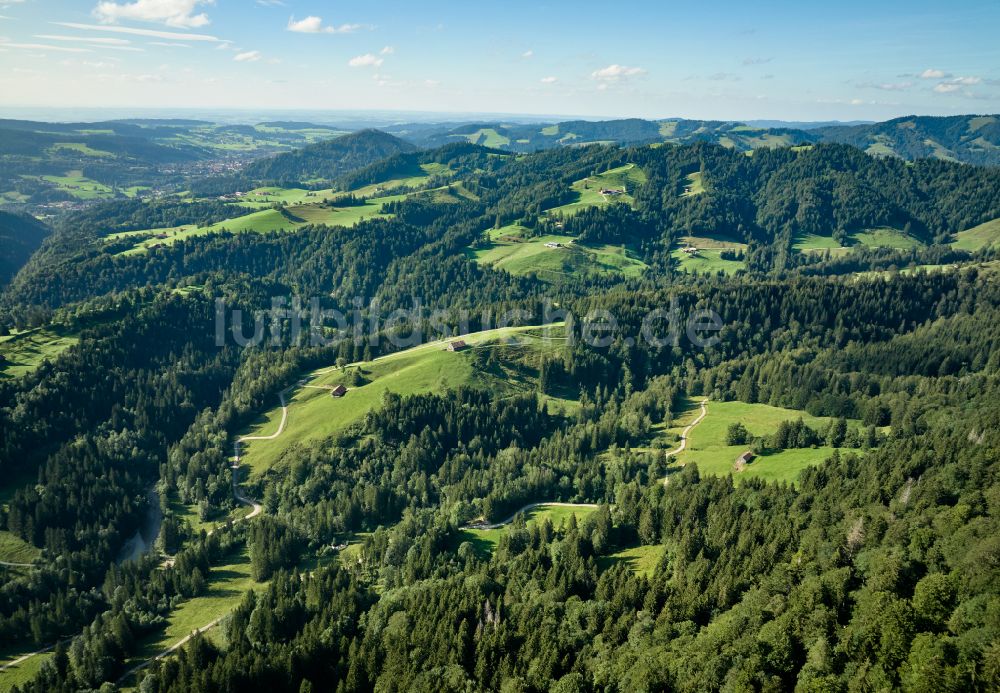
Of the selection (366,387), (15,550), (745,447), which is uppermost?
(366,387)

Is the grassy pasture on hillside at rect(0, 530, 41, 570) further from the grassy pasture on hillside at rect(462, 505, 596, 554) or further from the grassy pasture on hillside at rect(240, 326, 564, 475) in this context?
the grassy pasture on hillside at rect(462, 505, 596, 554)

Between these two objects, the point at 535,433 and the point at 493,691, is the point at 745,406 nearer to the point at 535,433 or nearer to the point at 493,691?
the point at 535,433

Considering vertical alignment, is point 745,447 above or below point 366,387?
below

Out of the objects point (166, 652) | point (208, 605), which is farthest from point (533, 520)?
point (166, 652)

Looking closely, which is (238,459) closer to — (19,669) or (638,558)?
(19,669)

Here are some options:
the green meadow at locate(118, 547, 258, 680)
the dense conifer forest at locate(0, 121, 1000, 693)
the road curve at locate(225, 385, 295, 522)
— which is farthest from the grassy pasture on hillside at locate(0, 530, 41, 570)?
the green meadow at locate(118, 547, 258, 680)

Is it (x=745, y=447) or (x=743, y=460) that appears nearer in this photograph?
(x=743, y=460)

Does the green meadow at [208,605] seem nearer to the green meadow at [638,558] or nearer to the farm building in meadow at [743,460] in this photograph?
the green meadow at [638,558]

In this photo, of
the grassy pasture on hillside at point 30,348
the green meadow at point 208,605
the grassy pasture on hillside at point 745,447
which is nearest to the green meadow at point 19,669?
the green meadow at point 208,605
